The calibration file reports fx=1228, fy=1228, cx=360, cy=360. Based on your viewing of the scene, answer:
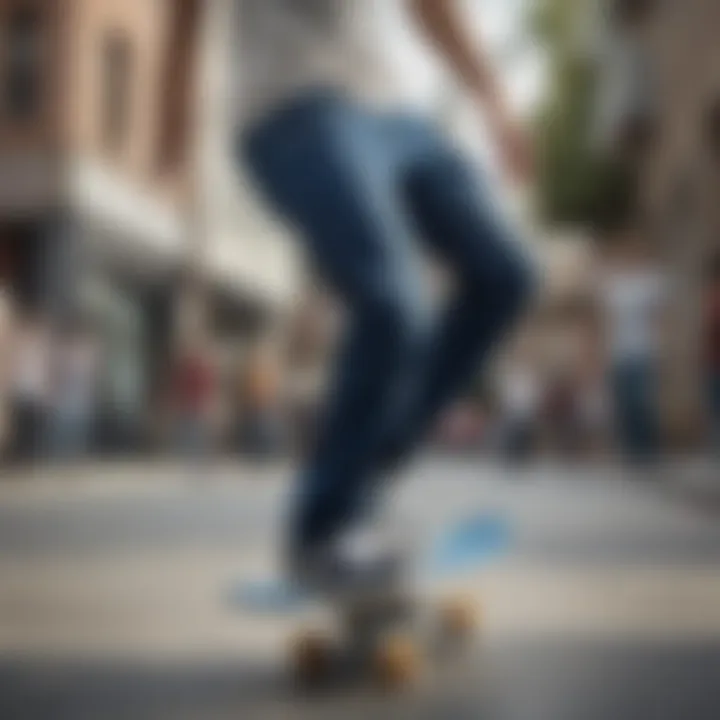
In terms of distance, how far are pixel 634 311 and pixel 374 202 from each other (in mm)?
177

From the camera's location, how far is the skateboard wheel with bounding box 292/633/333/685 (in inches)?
30.4

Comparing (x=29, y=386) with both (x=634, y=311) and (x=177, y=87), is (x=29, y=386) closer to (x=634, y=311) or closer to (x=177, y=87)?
(x=177, y=87)

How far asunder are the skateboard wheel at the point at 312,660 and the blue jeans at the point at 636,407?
0.23 m

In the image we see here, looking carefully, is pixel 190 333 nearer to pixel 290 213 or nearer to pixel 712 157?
pixel 290 213

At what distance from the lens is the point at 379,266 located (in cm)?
→ 75

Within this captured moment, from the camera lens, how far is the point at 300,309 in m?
0.77

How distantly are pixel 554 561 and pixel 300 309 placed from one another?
0.74 feet

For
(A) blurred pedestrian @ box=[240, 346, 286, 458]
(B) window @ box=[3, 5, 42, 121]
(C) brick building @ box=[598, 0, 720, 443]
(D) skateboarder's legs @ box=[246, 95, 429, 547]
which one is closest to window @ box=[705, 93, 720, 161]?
(C) brick building @ box=[598, 0, 720, 443]

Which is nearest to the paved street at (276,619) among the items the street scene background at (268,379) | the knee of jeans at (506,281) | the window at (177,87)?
the street scene background at (268,379)

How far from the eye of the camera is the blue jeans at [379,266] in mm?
757

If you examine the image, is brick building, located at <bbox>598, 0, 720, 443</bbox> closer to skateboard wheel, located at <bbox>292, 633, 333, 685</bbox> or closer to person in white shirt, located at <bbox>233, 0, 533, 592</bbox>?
person in white shirt, located at <bbox>233, 0, 533, 592</bbox>

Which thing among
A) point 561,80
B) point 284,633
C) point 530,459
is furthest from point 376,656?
point 561,80

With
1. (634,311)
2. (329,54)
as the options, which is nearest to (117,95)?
(329,54)

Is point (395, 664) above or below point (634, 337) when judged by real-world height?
below
